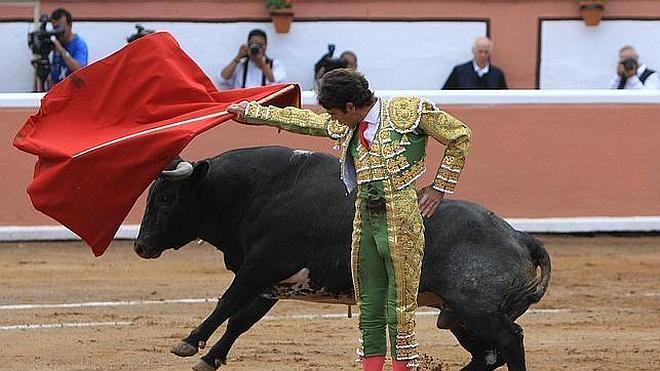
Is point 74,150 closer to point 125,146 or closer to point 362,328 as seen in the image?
point 125,146

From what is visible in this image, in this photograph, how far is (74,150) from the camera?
6.27 meters

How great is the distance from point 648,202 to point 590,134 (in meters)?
0.78

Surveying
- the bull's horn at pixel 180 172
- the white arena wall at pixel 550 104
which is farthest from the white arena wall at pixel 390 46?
the bull's horn at pixel 180 172

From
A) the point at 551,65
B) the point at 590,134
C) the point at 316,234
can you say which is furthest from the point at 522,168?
the point at 316,234

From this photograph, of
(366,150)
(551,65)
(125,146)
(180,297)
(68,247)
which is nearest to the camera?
(366,150)

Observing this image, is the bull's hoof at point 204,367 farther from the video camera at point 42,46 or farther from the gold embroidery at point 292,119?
the video camera at point 42,46

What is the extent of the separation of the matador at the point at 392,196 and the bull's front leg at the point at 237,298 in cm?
80

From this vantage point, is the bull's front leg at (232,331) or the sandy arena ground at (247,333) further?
the sandy arena ground at (247,333)

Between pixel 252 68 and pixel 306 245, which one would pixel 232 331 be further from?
pixel 252 68

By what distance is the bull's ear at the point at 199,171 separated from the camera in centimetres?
661

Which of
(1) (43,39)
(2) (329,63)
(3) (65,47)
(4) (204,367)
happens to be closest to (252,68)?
(2) (329,63)

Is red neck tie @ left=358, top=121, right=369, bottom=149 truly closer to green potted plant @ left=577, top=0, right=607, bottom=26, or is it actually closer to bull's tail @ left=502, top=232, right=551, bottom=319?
bull's tail @ left=502, top=232, right=551, bottom=319

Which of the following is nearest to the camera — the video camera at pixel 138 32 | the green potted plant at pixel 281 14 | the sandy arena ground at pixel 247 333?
the sandy arena ground at pixel 247 333

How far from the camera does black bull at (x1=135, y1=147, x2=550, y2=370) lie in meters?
6.28
